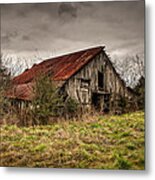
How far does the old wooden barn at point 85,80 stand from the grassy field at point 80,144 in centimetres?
9

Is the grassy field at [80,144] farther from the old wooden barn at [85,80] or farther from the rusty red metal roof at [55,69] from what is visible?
the rusty red metal roof at [55,69]

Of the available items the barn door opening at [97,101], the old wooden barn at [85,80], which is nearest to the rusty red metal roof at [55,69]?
the old wooden barn at [85,80]

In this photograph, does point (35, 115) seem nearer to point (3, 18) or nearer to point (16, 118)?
point (16, 118)

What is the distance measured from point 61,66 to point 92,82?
19 centimetres

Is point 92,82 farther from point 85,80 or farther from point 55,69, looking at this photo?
point 55,69

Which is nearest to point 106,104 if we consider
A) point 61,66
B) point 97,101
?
point 97,101

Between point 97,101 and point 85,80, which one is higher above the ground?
point 85,80

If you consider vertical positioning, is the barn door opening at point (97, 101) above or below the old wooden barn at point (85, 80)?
below

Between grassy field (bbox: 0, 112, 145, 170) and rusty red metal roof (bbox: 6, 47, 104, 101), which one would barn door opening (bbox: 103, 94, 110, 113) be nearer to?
grassy field (bbox: 0, 112, 145, 170)

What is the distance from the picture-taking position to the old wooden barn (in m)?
2.58

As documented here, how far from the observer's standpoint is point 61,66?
2629mm

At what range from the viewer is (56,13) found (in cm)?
262

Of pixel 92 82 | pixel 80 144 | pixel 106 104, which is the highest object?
pixel 92 82

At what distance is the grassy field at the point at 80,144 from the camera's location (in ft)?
8.38
